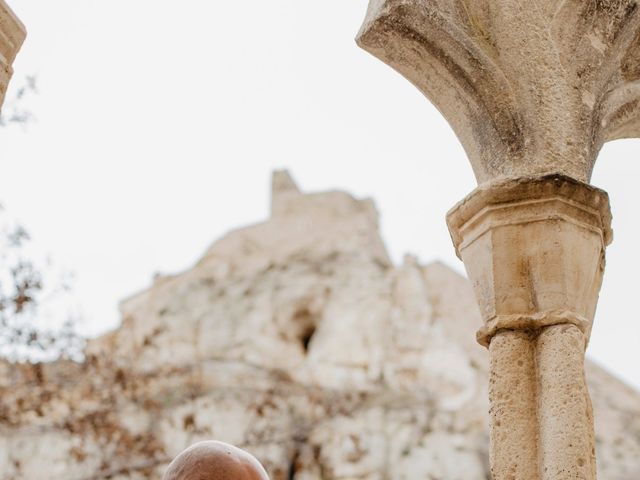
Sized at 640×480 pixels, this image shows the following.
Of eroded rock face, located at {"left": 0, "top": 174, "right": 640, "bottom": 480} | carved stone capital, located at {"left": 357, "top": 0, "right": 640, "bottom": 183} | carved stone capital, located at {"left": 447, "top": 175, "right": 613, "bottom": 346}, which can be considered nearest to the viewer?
carved stone capital, located at {"left": 447, "top": 175, "right": 613, "bottom": 346}

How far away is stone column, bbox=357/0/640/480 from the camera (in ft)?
9.45

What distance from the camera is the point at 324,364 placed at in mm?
23625

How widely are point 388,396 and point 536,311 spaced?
19.8m

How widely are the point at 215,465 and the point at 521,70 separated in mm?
2207

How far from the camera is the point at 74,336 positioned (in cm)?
892

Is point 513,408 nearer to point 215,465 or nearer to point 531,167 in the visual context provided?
point 531,167

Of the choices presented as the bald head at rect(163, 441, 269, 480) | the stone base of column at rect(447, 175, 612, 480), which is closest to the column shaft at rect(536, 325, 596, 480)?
the stone base of column at rect(447, 175, 612, 480)

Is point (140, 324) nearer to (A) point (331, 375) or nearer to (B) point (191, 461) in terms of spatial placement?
(A) point (331, 375)

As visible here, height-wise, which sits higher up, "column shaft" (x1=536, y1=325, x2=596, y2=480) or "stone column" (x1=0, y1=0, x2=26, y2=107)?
"stone column" (x1=0, y1=0, x2=26, y2=107)

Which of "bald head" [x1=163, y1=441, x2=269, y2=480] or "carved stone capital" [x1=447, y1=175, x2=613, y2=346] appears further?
"carved stone capital" [x1=447, y1=175, x2=613, y2=346]

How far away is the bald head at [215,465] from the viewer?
1757 mm

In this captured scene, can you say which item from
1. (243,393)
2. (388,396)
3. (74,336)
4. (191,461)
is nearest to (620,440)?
(388,396)

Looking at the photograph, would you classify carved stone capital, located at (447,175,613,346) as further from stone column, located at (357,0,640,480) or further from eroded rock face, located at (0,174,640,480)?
eroded rock face, located at (0,174,640,480)

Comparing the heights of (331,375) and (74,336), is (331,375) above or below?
above
